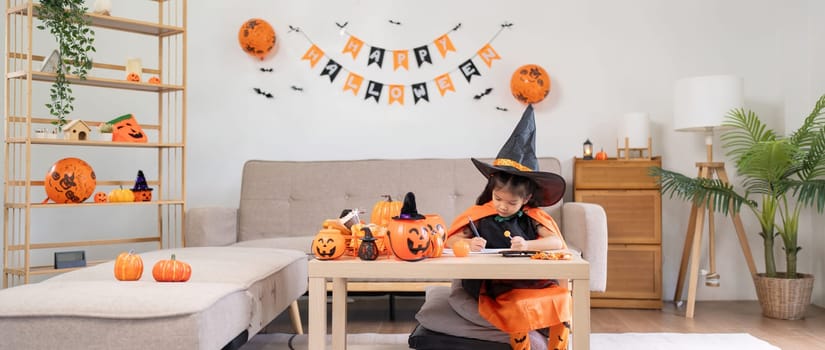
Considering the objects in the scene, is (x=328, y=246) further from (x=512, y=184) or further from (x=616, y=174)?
(x=616, y=174)

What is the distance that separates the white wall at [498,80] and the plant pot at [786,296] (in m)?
0.60

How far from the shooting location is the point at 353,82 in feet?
14.8

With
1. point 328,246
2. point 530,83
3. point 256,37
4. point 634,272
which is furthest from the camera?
point 256,37

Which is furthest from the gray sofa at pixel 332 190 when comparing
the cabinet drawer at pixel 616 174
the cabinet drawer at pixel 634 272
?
the cabinet drawer at pixel 634 272

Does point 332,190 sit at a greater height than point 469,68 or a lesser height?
lesser

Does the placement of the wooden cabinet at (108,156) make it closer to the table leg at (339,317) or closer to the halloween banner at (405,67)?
the halloween banner at (405,67)

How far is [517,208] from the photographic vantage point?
93.3 inches

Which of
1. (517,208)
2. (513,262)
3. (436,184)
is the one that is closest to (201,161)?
(436,184)

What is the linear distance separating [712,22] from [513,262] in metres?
3.20

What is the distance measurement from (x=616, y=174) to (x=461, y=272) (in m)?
2.39

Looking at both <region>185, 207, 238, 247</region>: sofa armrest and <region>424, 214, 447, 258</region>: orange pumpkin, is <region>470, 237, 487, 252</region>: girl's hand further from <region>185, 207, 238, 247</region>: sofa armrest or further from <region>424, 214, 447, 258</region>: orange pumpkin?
<region>185, 207, 238, 247</region>: sofa armrest

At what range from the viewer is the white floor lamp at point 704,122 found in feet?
12.6

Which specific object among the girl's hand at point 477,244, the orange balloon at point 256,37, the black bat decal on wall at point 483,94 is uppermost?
the orange balloon at point 256,37

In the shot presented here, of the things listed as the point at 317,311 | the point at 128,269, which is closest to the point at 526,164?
the point at 317,311
